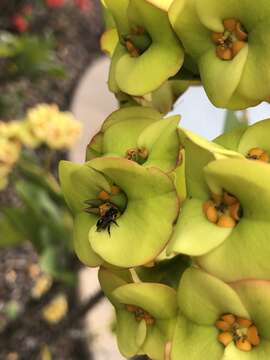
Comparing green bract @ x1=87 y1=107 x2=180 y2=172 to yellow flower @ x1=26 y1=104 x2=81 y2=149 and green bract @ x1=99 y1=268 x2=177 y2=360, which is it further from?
yellow flower @ x1=26 y1=104 x2=81 y2=149

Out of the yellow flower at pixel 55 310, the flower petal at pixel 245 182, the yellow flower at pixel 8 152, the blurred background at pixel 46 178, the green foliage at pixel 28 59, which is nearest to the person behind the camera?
the flower petal at pixel 245 182

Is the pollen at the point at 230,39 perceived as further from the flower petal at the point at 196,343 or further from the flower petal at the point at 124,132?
the flower petal at the point at 196,343

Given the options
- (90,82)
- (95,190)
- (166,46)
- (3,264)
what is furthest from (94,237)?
(90,82)

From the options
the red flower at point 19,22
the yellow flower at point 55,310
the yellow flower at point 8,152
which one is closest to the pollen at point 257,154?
the yellow flower at point 8,152

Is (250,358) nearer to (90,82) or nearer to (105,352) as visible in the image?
(105,352)

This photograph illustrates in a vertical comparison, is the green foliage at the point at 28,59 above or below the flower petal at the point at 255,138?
below

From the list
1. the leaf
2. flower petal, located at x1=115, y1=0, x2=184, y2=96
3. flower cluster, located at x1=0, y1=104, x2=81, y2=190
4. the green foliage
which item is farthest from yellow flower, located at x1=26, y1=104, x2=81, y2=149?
flower petal, located at x1=115, y1=0, x2=184, y2=96
